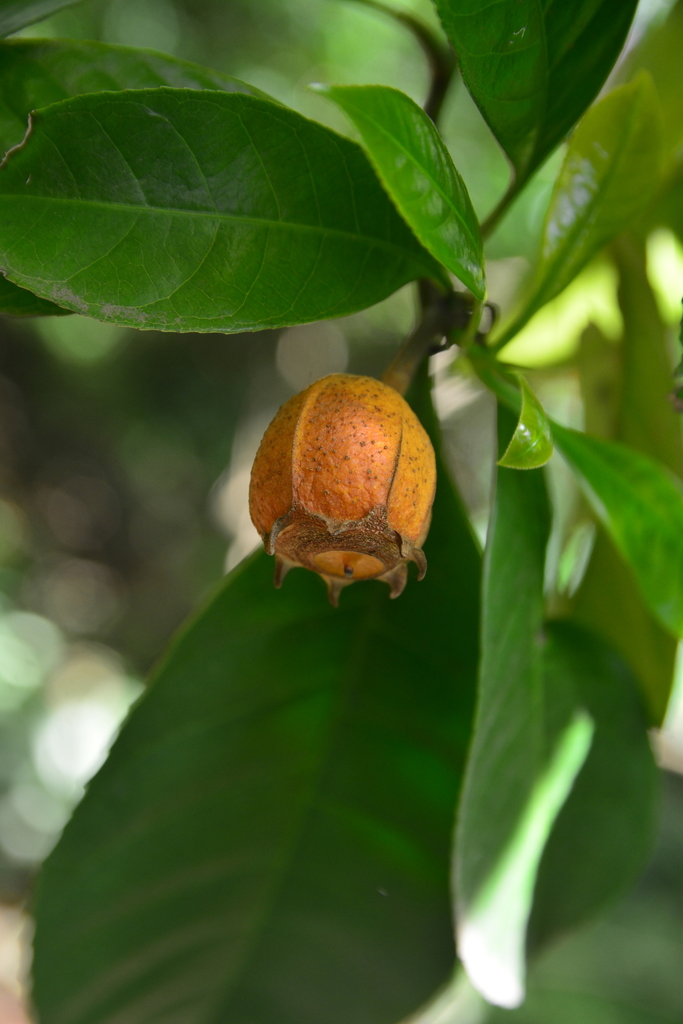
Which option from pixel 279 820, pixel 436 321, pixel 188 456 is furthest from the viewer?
pixel 188 456

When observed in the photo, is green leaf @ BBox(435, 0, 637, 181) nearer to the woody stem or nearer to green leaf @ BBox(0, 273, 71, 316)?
the woody stem

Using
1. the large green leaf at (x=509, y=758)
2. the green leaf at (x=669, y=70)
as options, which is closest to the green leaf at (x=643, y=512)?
the large green leaf at (x=509, y=758)

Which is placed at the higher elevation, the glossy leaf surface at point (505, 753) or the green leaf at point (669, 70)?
the green leaf at point (669, 70)

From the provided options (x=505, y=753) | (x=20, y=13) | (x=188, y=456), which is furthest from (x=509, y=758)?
(x=188, y=456)

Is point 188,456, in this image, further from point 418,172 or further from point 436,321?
point 418,172

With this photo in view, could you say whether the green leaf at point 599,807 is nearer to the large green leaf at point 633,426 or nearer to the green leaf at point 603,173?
the large green leaf at point 633,426

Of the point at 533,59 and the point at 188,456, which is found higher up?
the point at 533,59

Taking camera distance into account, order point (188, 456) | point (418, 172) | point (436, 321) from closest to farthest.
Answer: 1. point (418, 172)
2. point (436, 321)
3. point (188, 456)
